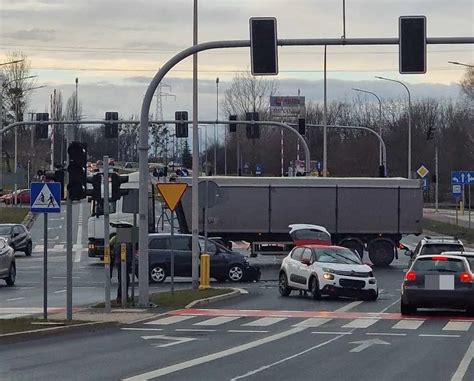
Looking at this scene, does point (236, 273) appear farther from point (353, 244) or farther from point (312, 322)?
point (312, 322)

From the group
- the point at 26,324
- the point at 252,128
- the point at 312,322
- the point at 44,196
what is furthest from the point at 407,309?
the point at 252,128

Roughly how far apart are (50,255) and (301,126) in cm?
1322

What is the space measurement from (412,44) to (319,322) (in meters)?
6.10

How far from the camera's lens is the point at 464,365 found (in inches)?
592

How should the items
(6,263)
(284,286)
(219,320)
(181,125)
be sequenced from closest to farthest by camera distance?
(219,320), (284,286), (6,263), (181,125)

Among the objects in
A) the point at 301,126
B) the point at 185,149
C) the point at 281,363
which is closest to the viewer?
the point at 281,363

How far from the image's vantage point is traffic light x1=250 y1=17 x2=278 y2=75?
2161cm

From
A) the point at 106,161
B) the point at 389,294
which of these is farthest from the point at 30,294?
the point at 389,294

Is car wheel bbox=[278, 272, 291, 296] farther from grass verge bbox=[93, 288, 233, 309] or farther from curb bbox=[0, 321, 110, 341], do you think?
curb bbox=[0, 321, 110, 341]

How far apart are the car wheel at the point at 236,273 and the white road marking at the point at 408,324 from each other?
44.8ft

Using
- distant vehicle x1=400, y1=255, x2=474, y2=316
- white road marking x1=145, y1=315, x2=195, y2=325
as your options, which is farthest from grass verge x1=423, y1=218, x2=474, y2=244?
white road marking x1=145, y1=315, x2=195, y2=325

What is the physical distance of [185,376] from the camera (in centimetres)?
1359

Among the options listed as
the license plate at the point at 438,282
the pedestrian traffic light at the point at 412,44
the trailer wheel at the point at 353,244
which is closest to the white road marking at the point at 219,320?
the license plate at the point at 438,282

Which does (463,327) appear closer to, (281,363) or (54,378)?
(281,363)
